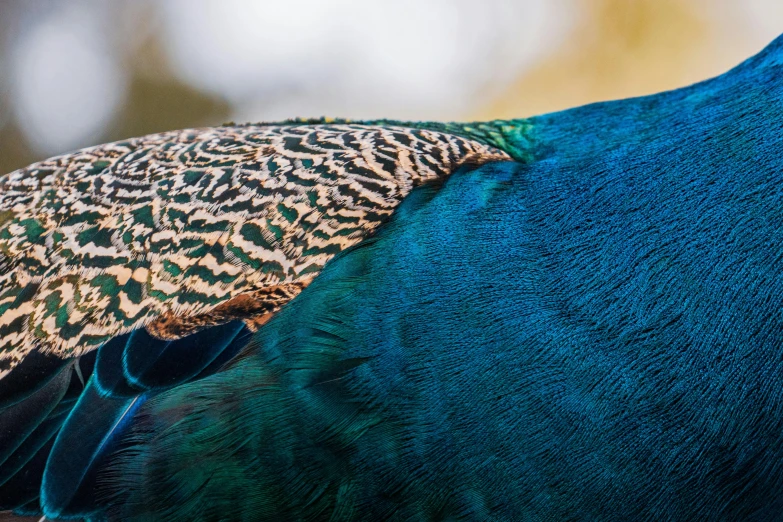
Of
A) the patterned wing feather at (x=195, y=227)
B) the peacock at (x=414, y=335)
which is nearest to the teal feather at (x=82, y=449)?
the peacock at (x=414, y=335)

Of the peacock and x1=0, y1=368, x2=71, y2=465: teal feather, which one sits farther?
x1=0, y1=368, x2=71, y2=465: teal feather

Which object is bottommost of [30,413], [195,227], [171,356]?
[30,413]

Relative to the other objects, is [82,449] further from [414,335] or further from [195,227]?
[414,335]

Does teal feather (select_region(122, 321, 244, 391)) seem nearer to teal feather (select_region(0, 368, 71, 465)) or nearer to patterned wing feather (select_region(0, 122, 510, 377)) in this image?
patterned wing feather (select_region(0, 122, 510, 377))

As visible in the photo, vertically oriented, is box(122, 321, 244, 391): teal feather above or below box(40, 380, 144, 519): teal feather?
above

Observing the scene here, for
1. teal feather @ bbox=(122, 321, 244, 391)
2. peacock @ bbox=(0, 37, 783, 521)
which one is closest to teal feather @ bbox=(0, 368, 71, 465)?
peacock @ bbox=(0, 37, 783, 521)

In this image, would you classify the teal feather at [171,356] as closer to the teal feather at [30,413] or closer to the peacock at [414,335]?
the peacock at [414,335]

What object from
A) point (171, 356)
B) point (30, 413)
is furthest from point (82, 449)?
point (171, 356)

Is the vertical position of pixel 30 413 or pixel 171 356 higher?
pixel 171 356
